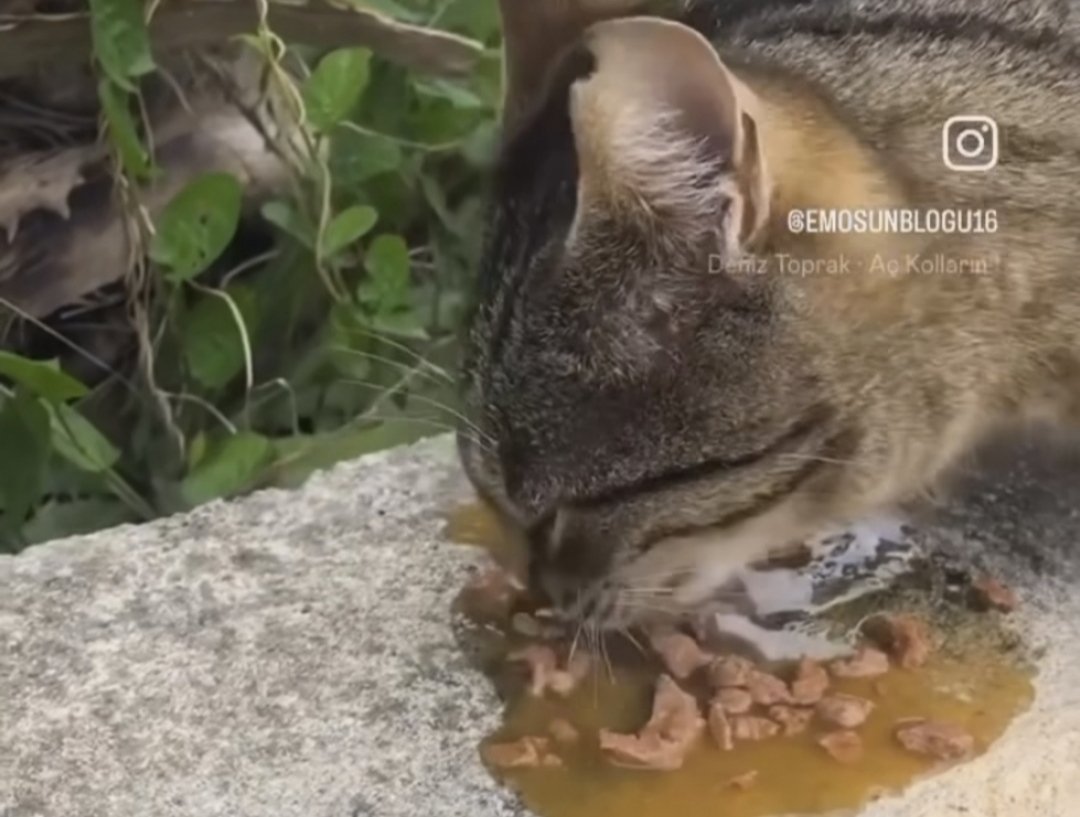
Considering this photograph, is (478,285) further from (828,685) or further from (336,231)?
(828,685)

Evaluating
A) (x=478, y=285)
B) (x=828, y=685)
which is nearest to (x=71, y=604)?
(x=478, y=285)

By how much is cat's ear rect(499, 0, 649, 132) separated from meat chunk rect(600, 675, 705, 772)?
288mm

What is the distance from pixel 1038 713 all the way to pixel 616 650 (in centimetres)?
20

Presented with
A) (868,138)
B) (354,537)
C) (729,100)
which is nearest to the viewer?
(729,100)

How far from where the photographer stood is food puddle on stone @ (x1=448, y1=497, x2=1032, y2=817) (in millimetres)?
774

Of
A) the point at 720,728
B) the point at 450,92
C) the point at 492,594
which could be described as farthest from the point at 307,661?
the point at 450,92

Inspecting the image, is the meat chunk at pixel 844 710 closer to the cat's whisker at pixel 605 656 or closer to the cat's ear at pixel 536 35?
the cat's whisker at pixel 605 656

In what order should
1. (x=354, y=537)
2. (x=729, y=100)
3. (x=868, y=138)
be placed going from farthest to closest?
(x=354, y=537)
(x=868, y=138)
(x=729, y=100)

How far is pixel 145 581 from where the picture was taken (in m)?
0.91

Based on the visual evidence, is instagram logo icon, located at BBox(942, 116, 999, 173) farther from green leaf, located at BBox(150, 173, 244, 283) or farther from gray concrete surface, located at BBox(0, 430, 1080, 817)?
Result: green leaf, located at BBox(150, 173, 244, 283)

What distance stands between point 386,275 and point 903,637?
1.09 ft

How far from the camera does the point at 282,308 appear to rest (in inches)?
38.2

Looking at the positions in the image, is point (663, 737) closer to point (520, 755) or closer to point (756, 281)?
point (520, 755)

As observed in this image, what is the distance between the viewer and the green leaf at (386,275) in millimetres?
950
